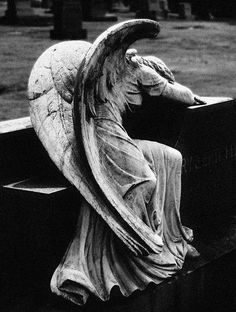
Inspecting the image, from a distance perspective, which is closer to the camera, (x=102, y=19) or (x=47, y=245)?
(x=47, y=245)

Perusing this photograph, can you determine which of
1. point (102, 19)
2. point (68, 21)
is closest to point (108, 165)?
point (68, 21)

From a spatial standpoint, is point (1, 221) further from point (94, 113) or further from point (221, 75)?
point (221, 75)

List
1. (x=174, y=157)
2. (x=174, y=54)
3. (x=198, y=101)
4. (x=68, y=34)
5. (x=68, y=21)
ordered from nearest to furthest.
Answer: (x=174, y=157), (x=198, y=101), (x=174, y=54), (x=68, y=21), (x=68, y=34)

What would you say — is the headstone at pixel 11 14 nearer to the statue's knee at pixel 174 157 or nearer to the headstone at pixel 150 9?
the headstone at pixel 150 9

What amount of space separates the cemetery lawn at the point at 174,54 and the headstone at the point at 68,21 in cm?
33

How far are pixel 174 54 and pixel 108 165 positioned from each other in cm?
1465

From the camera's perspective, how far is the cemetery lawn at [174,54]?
14.9 meters

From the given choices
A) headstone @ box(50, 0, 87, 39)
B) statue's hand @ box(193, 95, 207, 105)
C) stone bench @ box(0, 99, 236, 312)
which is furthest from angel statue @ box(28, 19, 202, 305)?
headstone @ box(50, 0, 87, 39)

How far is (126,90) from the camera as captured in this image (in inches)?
241

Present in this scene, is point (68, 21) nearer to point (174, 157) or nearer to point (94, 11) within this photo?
point (94, 11)

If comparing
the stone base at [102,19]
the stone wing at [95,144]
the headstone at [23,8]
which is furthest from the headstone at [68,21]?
the stone wing at [95,144]

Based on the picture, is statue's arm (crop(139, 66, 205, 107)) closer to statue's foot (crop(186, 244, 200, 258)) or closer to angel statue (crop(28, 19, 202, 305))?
angel statue (crop(28, 19, 202, 305))

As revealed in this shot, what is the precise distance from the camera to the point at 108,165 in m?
5.71

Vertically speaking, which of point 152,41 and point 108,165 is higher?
point 108,165
